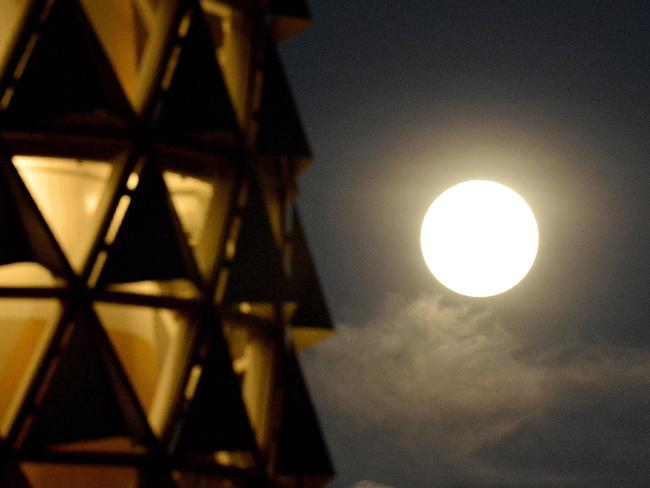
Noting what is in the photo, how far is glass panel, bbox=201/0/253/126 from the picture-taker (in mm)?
13203

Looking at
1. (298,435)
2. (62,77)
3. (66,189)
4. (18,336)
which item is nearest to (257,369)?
(298,435)

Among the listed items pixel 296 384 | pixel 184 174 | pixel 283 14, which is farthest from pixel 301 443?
pixel 283 14

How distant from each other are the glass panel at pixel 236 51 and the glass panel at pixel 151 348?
10.7 feet

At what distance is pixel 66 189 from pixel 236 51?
370 cm

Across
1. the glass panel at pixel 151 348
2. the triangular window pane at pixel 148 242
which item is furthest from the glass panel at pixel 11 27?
the glass panel at pixel 151 348

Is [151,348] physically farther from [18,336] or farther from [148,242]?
[148,242]

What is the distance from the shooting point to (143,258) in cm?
1042

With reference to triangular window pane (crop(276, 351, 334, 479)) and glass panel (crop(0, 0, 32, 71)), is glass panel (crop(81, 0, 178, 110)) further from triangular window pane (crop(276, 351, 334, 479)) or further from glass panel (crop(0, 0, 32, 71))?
triangular window pane (crop(276, 351, 334, 479))

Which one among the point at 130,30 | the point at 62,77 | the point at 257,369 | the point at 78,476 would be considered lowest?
the point at 78,476

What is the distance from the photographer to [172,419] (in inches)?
419

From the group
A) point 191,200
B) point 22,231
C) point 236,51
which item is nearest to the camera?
point 22,231

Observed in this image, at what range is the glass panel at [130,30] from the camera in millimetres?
12023

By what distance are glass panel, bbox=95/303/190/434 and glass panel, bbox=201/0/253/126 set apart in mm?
3271

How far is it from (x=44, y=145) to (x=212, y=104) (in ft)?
7.53
